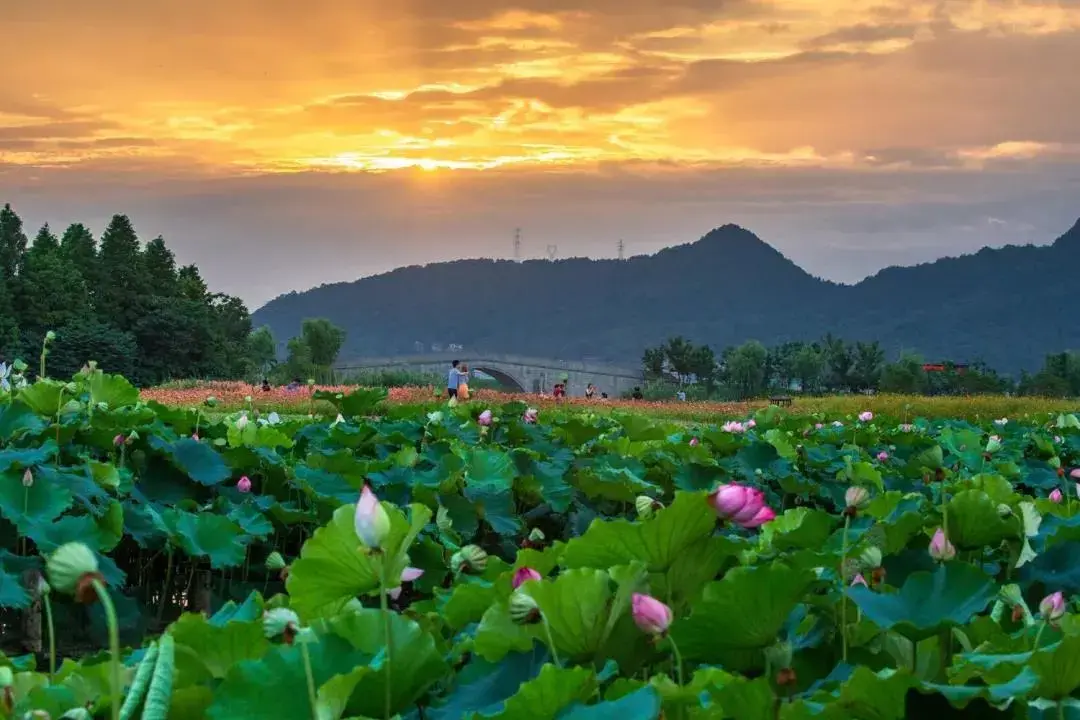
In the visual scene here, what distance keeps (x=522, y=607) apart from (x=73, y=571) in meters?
0.49

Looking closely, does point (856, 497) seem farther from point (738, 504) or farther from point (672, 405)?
point (672, 405)

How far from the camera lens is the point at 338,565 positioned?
1577 mm

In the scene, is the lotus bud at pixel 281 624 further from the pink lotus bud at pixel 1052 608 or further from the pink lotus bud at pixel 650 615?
the pink lotus bud at pixel 1052 608

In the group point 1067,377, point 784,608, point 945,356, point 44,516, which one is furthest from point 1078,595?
point 945,356

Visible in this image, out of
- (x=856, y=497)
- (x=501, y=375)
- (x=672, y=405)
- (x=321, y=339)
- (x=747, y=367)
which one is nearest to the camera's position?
→ (x=856, y=497)

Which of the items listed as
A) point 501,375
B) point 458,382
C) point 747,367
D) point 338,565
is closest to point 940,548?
point 338,565

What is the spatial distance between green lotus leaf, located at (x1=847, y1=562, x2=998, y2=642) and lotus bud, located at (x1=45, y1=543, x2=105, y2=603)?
1002mm

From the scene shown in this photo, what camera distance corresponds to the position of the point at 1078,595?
2.26 meters

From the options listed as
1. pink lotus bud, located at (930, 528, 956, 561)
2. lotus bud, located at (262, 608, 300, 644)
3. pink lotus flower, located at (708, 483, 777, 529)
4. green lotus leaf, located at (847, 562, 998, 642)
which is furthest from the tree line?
lotus bud, located at (262, 608, 300, 644)

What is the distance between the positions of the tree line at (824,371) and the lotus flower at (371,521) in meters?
82.7

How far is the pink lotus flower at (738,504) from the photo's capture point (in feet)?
4.93

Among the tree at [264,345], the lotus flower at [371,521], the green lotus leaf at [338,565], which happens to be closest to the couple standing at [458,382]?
the green lotus leaf at [338,565]

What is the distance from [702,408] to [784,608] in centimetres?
2510

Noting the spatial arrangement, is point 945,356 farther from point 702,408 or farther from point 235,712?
point 235,712
